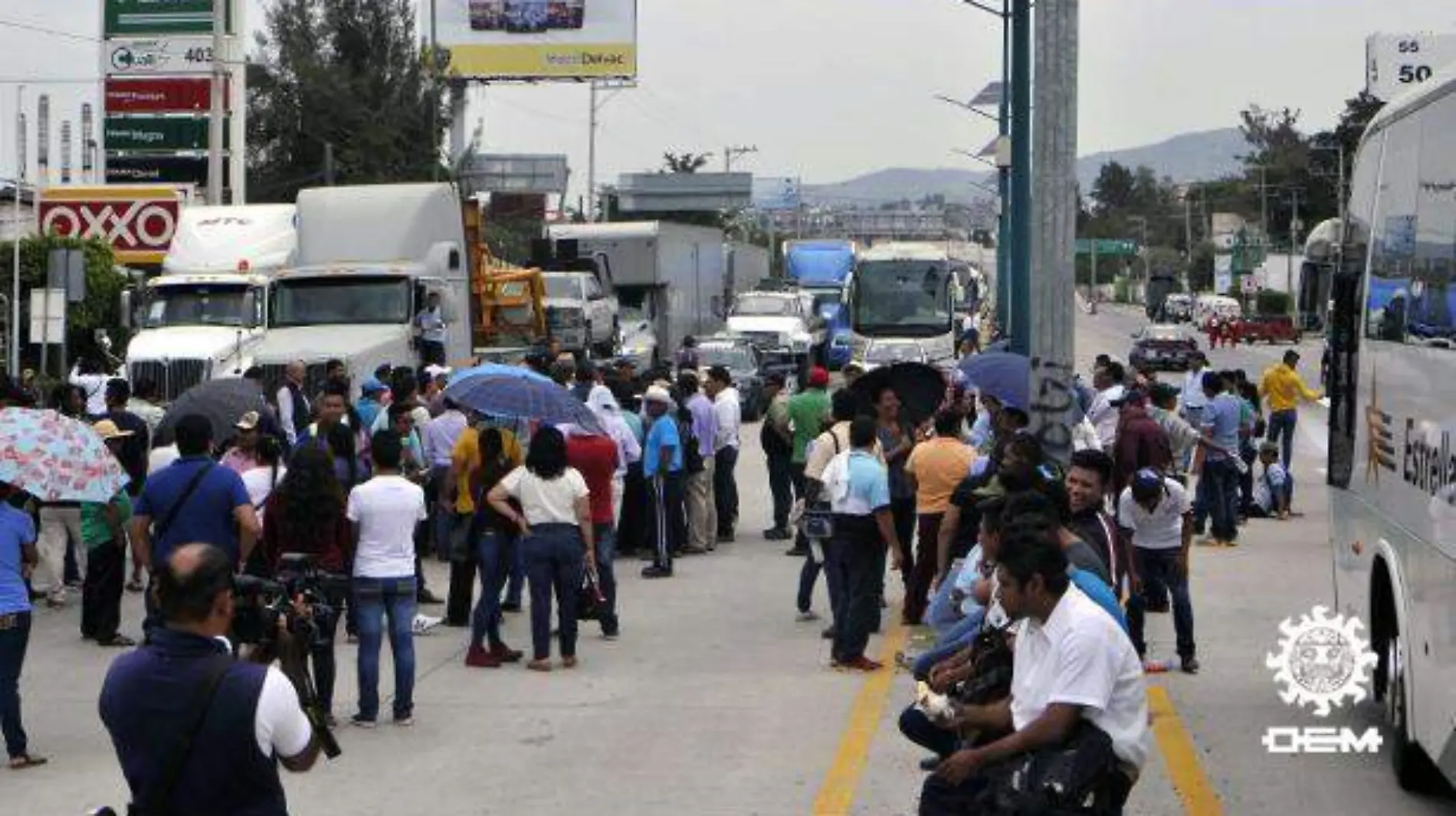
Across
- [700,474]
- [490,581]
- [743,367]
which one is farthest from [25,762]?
[743,367]

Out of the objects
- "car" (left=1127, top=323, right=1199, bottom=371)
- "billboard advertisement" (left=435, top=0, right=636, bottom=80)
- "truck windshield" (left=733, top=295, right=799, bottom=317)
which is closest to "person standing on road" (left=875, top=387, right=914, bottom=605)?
"truck windshield" (left=733, top=295, right=799, bottom=317)

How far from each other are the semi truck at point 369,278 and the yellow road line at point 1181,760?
15.7m

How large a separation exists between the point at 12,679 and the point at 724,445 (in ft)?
34.3

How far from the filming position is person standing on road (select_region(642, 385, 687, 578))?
59.6ft

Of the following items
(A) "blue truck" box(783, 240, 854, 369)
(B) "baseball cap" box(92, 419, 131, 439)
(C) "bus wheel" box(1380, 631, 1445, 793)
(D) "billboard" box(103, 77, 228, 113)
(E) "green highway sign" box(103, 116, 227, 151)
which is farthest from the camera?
(A) "blue truck" box(783, 240, 854, 369)

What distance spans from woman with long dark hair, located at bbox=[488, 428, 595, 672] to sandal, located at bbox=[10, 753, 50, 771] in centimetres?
338

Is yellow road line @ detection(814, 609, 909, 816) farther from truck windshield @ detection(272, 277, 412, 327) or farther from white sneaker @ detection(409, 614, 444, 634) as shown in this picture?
truck windshield @ detection(272, 277, 412, 327)

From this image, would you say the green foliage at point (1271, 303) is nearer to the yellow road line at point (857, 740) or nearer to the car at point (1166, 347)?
the car at point (1166, 347)

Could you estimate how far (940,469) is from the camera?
1448 centimetres

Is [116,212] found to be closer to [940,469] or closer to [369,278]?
[369,278]

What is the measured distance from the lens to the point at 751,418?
134 feet

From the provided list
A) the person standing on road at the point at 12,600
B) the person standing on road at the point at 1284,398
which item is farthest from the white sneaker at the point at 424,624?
the person standing on road at the point at 1284,398

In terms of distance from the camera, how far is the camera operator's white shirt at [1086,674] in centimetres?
620

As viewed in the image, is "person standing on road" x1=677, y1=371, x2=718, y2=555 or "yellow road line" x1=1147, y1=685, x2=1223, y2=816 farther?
"person standing on road" x1=677, y1=371, x2=718, y2=555
